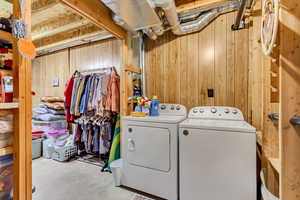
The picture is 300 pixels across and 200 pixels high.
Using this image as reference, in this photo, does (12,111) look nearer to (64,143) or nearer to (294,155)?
(294,155)

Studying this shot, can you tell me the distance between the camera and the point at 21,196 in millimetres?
917

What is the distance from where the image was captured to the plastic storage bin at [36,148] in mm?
2820

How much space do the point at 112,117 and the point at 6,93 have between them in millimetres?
1700

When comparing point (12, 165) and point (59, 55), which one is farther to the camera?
point (59, 55)

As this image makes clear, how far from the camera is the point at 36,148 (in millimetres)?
2879

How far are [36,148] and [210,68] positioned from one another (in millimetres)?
3599

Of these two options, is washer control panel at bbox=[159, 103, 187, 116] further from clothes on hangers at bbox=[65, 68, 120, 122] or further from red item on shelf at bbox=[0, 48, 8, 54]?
red item on shelf at bbox=[0, 48, 8, 54]

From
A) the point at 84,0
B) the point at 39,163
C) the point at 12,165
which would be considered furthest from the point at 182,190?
the point at 39,163

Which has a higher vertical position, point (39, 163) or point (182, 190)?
point (182, 190)

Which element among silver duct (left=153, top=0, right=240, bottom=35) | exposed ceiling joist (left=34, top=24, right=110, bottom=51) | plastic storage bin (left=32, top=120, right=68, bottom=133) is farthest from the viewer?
plastic storage bin (left=32, top=120, right=68, bottom=133)

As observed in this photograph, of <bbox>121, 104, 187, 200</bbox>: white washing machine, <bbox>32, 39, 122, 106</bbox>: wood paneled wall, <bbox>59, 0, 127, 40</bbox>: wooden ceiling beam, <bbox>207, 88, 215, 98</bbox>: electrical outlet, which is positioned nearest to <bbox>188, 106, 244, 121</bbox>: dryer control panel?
<bbox>207, 88, 215, 98</bbox>: electrical outlet

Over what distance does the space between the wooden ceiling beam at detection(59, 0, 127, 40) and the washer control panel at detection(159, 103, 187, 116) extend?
1.28 metres

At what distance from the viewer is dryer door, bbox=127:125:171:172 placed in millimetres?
1605

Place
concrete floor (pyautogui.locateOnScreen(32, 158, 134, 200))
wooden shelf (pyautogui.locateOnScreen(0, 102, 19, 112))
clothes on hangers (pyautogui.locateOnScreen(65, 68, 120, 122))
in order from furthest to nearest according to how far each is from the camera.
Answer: clothes on hangers (pyautogui.locateOnScreen(65, 68, 120, 122))
concrete floor (pyautogui.locateOnScreen(32, 158, 134, 200))
wooden shelf (pyautogui.locateOnScreen(0, 102, 19, 112))
